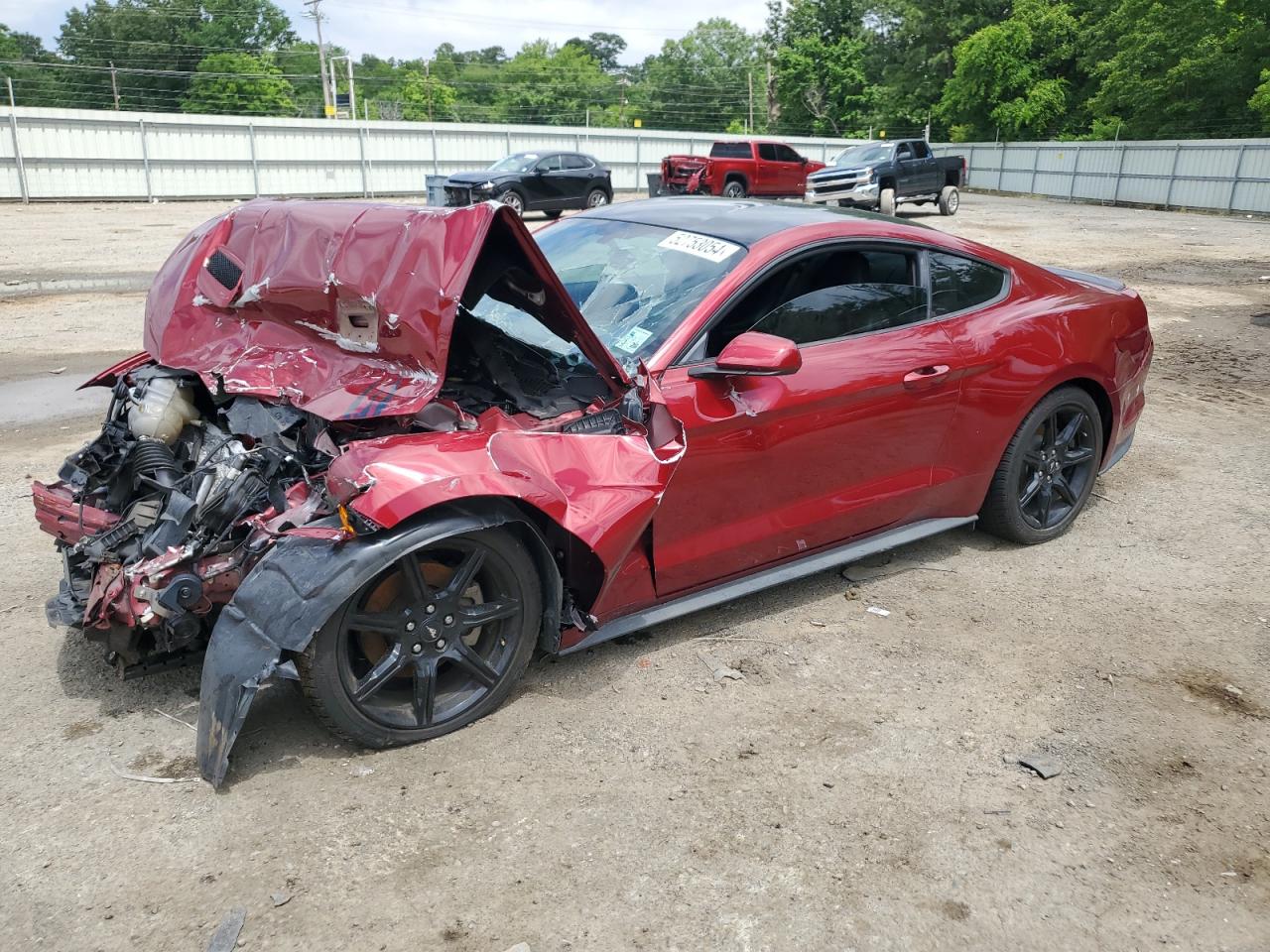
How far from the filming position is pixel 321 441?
3.26 m

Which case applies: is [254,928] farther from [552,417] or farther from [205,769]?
[552,417]

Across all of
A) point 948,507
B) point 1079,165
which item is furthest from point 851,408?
point 1079,165

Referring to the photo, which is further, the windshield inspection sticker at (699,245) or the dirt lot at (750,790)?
the windshield inspection sticker at (699,245)

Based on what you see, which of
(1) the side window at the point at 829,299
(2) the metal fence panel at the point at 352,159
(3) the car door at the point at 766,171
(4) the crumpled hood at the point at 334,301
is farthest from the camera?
(3) the car door at the point at 766,171

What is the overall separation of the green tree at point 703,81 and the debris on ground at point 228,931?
92379mm

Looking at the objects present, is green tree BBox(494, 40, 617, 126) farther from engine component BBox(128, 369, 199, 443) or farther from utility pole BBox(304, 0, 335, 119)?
engine component BBox(128, 369, 199, 443)

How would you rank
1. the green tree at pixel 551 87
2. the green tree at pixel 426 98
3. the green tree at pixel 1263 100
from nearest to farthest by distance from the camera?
the green tree at pixel 1263 100 < the green tree at pixel 551 87 < the green tree at pixel 426 98

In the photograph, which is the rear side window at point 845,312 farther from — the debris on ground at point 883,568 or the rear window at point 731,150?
the rear window at point 731,150

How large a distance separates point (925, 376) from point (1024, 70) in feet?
165

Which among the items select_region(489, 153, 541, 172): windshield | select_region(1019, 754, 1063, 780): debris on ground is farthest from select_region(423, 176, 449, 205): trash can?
select_region(1019, 754, 1063, 780): debris on ground

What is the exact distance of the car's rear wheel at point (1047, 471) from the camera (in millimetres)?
4719

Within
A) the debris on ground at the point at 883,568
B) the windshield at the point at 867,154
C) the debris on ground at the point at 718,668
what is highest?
the windshield at the point at 867,154

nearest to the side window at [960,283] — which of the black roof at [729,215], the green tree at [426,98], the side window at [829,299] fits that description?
the side window at [829,299]

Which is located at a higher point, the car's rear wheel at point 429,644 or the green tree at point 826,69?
the green tree at point 826,69
